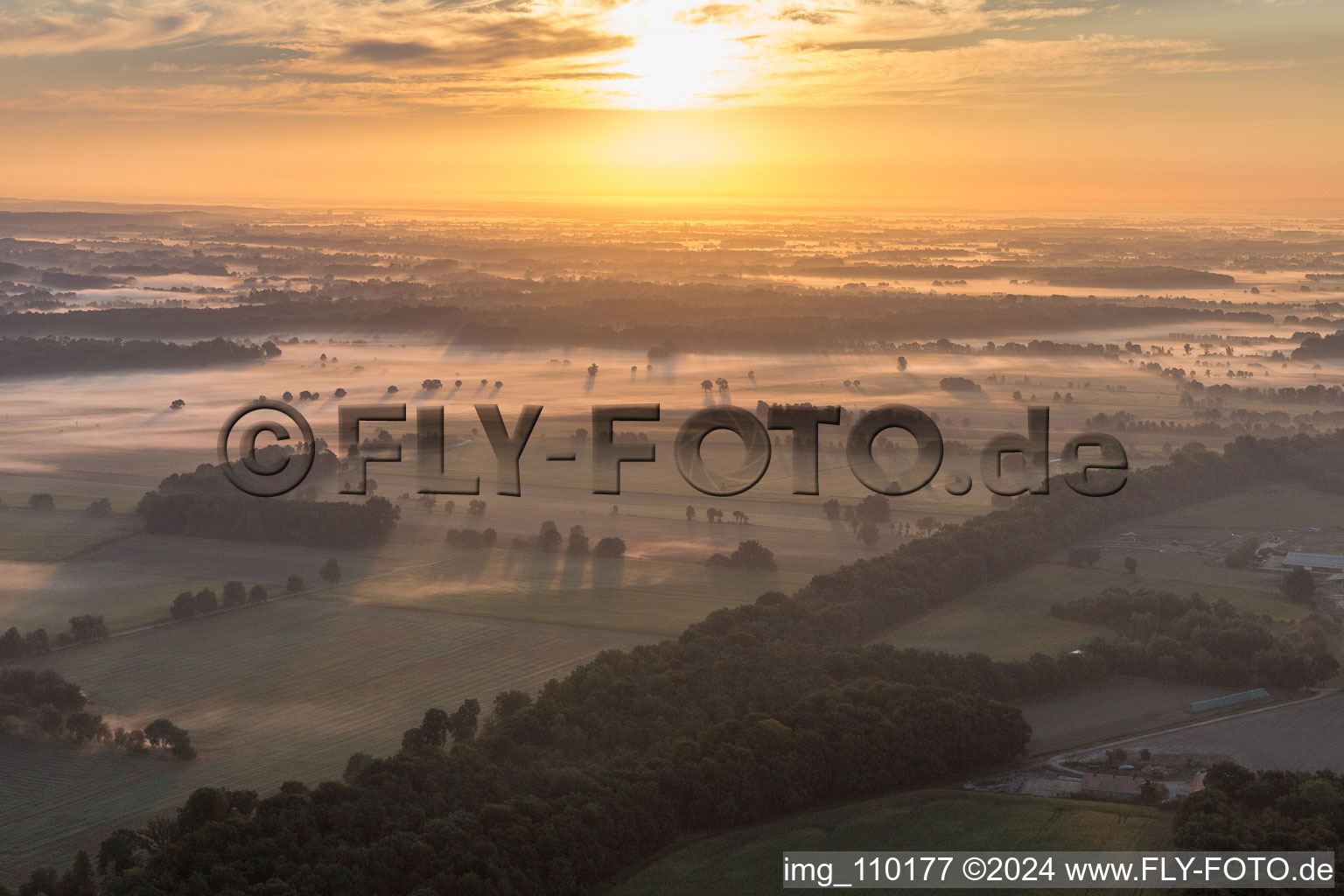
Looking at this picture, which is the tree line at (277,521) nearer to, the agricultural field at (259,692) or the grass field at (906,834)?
the agricultural field at (259,692)

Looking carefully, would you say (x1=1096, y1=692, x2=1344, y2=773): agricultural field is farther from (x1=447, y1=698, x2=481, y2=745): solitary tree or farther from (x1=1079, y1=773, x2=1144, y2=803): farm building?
(x1=447, y1=698, x2=481, y2=745): solitary tree

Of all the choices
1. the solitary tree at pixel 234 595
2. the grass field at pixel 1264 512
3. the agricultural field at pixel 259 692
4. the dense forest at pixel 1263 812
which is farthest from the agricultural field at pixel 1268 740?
Result: the solitary tree at pixel 234 595

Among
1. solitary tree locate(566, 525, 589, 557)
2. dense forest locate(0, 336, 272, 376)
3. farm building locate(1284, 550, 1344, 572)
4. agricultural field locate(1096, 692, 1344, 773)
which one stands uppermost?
dense forest locate(0, 336, 272, 376)

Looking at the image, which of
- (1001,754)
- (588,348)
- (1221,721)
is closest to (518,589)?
(1001,754)

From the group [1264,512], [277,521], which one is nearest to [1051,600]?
[1264,512]

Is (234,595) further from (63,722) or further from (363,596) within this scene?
(63,722)

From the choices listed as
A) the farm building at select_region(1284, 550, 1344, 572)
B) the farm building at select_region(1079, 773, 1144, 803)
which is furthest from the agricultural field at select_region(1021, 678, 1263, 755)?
the farm building at select_region(1284, 550, 1344, 572)

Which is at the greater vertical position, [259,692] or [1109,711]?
[259,692]
